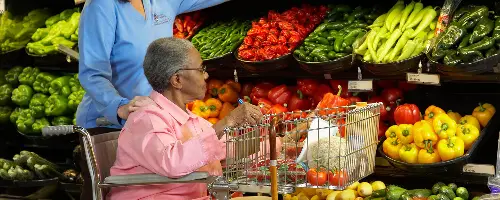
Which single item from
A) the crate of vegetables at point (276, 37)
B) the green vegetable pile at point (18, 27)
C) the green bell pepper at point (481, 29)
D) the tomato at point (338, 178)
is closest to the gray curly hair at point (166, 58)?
the tomato at point (338, 178)

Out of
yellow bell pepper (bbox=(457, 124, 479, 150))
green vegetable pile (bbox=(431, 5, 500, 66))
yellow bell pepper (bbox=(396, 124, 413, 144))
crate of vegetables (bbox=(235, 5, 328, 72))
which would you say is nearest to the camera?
green vegetable pile (bbox=(431, 5, 500, 66))

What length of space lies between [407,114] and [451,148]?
0.44 meters

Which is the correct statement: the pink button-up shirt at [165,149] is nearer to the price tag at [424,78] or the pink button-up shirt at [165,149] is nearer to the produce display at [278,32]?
the price tag at [424,78]

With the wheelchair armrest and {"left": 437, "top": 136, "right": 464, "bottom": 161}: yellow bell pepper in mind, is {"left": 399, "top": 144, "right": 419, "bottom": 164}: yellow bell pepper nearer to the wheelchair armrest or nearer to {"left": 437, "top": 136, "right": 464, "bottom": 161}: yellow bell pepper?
{"left": 437, "top": 136, "right": 464, "bottom": 161}: yellow bell pepper

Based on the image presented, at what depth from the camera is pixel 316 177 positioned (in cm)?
305

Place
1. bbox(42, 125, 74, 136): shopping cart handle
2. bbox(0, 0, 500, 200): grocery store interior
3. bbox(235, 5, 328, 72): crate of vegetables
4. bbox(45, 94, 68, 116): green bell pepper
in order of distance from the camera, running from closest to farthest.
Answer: bbox(0, 0, 500, 200): grocery store interior, bbox(42, 125, 74, 136): shopping cart handle, bbox(235, 5, 328, 72): crate of vegetables, bbox(45, 94, 68, 116): green bell pepper

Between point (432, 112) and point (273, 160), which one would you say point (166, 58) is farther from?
point (432, 112)

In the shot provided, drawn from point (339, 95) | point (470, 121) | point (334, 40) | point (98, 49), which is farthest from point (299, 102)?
point (98, 49)

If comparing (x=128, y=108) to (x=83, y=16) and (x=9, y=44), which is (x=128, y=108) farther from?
(x=9, y=44)

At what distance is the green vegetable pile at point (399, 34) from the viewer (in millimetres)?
4625

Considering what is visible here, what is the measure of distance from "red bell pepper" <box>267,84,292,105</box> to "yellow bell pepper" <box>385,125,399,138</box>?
2.97ft

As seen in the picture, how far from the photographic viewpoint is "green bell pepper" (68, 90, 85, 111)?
639 cm

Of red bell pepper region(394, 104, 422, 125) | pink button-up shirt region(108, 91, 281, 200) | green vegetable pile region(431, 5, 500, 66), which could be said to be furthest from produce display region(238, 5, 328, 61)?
pink button-up shirt region(108, 91, 281, 200)

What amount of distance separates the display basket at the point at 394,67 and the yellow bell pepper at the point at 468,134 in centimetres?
43
